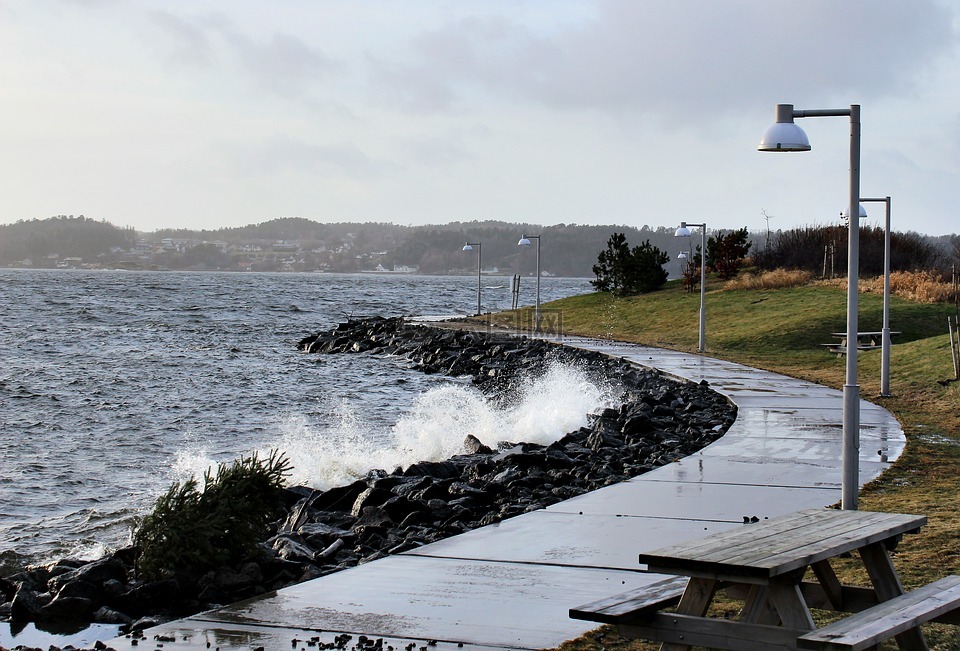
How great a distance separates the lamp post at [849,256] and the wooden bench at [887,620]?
373cm

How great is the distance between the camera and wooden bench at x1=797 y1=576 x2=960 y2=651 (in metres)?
4.43

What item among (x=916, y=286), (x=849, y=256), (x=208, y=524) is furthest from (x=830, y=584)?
(x=916, y=286)

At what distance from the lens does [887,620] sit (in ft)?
15.9

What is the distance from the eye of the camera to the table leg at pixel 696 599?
5023 mm

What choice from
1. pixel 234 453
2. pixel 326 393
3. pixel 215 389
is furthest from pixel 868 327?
pixel 234 453

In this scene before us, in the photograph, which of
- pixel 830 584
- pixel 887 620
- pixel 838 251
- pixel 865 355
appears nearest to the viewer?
pixel 887 620

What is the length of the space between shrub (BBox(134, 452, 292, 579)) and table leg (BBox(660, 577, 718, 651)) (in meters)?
4.16

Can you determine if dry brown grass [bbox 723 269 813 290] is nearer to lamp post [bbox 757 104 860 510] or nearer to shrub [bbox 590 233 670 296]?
shrub [bbox 590 233 670 296]

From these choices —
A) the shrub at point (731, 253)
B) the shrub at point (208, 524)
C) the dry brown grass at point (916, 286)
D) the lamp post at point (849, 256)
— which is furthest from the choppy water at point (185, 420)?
the shrub at point (731, 253)

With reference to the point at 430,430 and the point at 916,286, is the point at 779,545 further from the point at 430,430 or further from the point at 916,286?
the point at 916,286

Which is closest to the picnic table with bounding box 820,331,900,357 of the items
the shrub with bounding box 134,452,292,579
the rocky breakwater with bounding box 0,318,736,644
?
the rocky breakwater with bounding box 0,318,736,644

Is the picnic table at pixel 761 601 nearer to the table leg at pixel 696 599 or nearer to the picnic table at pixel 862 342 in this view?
the table leg at pixel 696 599

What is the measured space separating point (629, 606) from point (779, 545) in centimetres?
80

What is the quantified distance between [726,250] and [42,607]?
152 feet
